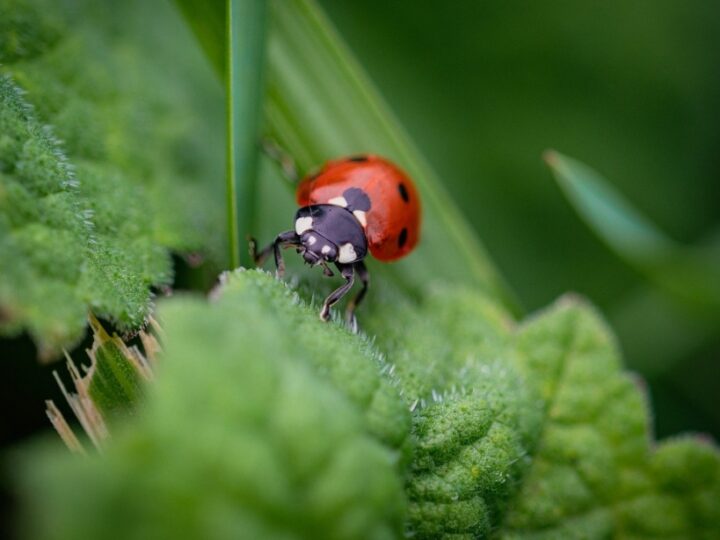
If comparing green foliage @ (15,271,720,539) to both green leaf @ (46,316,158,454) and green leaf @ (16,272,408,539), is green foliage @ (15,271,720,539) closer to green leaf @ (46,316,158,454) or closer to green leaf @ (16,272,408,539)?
green leaf @ (16,272,408,539)

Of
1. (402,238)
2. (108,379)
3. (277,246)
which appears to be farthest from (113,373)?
(402,238)

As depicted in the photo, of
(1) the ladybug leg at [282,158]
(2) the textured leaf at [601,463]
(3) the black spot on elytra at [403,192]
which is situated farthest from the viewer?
(1) the ladybug leg at [282,158]

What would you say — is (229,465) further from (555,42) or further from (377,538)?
(555,42)

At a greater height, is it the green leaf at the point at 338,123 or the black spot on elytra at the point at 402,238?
the green leaf at the point at 338,123

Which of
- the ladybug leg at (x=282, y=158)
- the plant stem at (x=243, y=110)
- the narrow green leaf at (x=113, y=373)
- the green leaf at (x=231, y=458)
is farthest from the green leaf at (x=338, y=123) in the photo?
the green leaf at (x=231, y=458)

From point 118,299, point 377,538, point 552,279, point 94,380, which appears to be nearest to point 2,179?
point 118,299

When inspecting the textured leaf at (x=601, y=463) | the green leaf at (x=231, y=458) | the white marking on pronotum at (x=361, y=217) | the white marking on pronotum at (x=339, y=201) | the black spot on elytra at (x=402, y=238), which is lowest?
the textured leaf at (x=601, y=463)

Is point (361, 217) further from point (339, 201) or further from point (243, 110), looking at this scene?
point (243, 110)

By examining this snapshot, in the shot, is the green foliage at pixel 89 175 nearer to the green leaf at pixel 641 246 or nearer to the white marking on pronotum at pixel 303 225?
the white marking on pronotum at pixel 303 225
